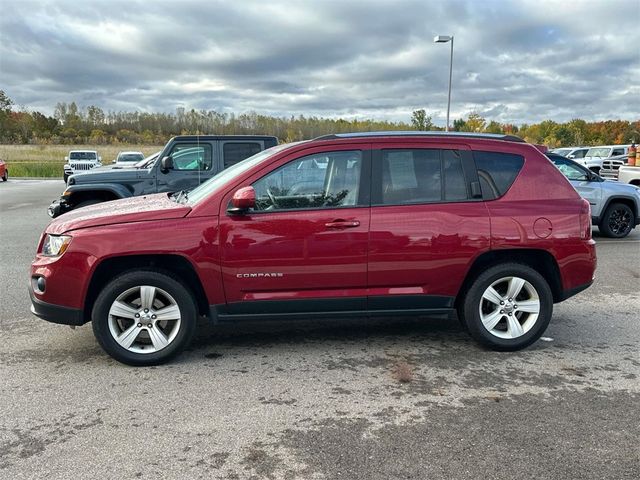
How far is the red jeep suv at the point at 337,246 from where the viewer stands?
13.7ft

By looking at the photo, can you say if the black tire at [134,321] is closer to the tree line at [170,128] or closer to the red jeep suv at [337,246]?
the red jeep suv at [337,246]

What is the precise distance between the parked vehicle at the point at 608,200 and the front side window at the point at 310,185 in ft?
25.5

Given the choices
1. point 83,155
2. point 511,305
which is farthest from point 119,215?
point 83,155

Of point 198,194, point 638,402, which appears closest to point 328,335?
point 198,194

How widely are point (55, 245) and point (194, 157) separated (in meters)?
5.70

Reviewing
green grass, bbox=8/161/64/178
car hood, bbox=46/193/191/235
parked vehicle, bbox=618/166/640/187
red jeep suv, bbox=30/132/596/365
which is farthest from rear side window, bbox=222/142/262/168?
green grass, bbox=8/161/64/178

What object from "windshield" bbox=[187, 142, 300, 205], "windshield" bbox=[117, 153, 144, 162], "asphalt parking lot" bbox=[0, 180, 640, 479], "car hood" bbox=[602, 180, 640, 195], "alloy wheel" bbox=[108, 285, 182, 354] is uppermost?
"windshield" bbox=[117, 153, 144, 162]

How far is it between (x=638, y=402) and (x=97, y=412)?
3.58 meters

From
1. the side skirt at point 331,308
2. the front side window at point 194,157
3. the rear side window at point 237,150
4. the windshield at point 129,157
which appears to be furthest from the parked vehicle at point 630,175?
the windshield at point 129,157

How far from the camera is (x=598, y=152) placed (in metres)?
30.2

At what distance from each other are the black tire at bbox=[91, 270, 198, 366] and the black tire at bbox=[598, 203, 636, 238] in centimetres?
956

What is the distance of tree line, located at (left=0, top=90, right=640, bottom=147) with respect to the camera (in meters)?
82.8

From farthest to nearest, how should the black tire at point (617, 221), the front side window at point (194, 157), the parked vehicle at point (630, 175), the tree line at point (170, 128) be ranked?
1. the tree line at point (170, 128)
2. the parked vehicle at point (630, 175)
3. the black tire at point (617, 221)
4. the front side window at point (194, 157)

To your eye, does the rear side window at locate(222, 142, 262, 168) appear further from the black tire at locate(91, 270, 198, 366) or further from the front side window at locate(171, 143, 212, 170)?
the black tire at locate(91, 270, 198, 366)
